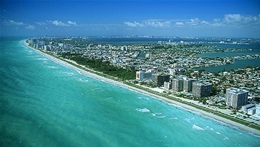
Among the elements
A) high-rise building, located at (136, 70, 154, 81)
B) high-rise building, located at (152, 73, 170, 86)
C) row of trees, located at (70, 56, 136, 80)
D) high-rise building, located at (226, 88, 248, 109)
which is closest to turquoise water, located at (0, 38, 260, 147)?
high-rise building, located at (226, 88, 248, 109)

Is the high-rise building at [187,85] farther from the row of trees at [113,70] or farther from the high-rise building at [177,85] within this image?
the row of trees at [113,70]

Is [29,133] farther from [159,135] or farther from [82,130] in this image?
[159,135]

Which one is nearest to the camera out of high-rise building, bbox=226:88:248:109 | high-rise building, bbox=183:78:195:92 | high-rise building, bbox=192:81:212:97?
high-rise building, bbox=226:88:248:109

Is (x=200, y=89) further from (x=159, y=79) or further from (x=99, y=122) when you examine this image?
(x=99, y=122)

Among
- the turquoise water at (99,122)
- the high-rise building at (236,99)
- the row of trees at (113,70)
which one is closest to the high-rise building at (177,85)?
the turquoise water at (99,122)

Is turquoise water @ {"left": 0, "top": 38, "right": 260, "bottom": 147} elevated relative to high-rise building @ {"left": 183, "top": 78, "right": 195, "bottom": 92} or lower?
lower

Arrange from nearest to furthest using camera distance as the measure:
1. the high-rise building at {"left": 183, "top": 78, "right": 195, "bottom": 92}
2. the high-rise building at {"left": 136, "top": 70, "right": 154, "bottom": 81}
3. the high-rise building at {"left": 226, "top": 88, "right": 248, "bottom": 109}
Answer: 1. the high-rise building at {"left": 226, "top": 88, "right": 248, "bottom": 109}
2. the high-rise building at {"left": 183, "top": 78, "right": 195, "bottom": 92}
3. the high-rise building at {"left": 136, "top": 70, "right": 154, "bottom": 81}

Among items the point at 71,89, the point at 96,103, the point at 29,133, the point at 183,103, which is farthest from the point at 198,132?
the point at 71,89

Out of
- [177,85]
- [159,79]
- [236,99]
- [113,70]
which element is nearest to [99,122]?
[177,85]

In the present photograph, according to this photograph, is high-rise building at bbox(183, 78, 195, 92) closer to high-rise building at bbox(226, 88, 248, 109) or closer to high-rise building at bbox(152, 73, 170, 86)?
high-rise building at bbox(152, 73, 170, 86)
